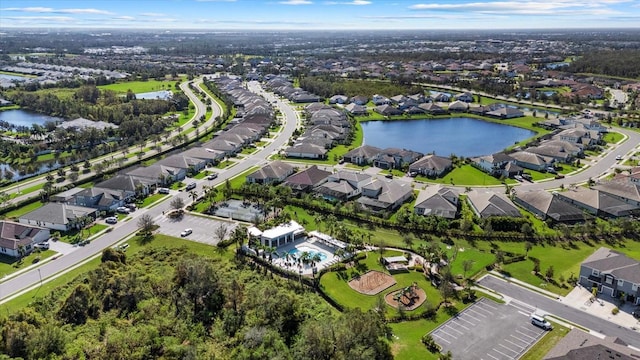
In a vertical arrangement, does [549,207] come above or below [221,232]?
above

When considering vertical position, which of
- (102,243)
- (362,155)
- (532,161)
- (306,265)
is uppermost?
(362,155)

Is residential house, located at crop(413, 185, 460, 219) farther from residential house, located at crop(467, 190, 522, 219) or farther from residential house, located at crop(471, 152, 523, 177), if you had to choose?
residential house, located at crop(471, 152, 523, 177)

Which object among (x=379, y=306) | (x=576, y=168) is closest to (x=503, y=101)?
(x=576, y=168)

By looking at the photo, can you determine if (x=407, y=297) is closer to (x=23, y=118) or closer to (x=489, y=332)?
(x=489, y=332)

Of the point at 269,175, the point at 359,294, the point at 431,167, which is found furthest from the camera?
the point at 431,167

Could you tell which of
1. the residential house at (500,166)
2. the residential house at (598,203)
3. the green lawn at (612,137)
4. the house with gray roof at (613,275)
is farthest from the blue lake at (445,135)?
the house with gray roof at (613,275)

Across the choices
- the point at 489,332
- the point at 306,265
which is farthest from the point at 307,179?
the point at 489,332
